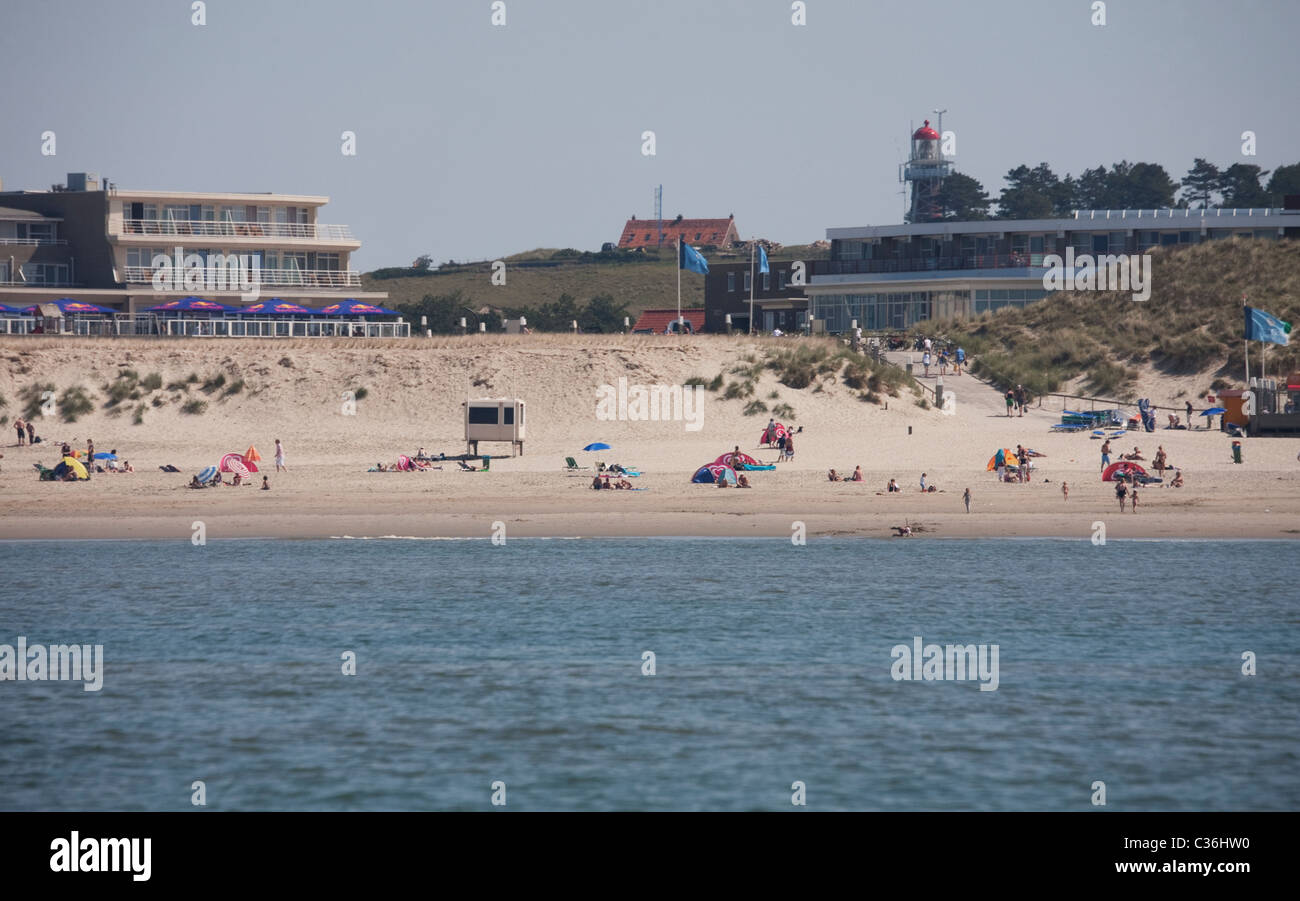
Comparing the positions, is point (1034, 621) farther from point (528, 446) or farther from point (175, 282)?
point (175, 282)

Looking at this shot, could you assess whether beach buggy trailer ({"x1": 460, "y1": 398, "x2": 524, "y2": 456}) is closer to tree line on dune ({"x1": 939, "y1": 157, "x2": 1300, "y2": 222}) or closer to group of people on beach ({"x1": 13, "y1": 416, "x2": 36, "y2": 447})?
group of people on beach ({"x1": 13, "y1": 416, "x2": 36, "y2": 447})

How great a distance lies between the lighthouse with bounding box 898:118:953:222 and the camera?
349 ft

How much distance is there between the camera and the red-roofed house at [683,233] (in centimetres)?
14638

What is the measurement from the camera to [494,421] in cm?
3844

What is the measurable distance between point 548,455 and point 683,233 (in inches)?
4503

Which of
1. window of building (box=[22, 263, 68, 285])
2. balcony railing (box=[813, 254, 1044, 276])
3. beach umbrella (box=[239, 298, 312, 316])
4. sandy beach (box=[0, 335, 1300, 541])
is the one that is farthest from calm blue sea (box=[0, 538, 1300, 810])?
window of building (box=[22, 263, 68, 285])

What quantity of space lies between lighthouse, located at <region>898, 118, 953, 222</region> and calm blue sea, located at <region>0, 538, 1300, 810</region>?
3164 inches

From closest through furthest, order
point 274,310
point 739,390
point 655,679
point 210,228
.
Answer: point 655,679, point 739,390, point 274,310, point 210,228

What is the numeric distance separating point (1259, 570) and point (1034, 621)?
6943 mm

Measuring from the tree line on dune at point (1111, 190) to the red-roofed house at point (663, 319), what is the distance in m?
50.2

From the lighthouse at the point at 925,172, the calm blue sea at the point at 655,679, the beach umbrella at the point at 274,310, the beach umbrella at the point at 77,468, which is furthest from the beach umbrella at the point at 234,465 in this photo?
the lighthouse at the point at 925,172

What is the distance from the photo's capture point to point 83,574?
1091 inches

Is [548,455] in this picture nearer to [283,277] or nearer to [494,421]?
[494,421]

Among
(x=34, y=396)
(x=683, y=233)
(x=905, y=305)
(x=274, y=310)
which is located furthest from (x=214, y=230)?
(x=683, y=233)
